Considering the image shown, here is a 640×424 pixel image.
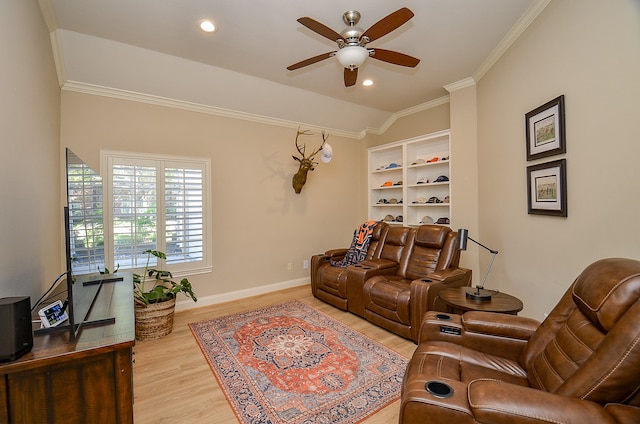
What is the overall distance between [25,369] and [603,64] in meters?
3.49

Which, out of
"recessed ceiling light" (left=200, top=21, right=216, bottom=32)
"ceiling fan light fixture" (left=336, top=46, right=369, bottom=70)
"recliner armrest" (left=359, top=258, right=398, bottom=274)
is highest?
"recessed ceiling light" (left=200, top=21, right=216, bottom=32)

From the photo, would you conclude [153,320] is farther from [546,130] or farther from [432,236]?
[546,130]

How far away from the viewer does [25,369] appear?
1.10 metres

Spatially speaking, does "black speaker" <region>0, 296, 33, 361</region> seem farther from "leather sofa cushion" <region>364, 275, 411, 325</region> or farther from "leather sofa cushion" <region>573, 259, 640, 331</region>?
"leather sofa cushion" <region>364, 275, 411, 325</region>

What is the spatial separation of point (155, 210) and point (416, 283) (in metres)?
3.24

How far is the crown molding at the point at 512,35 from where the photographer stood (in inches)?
96.0

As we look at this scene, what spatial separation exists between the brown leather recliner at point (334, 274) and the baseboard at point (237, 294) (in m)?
0.67

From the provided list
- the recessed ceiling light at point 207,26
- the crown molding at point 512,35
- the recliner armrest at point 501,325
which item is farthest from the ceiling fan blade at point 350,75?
the recliner armrest at point 501,325

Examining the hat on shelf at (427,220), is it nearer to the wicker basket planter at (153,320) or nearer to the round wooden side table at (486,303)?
the round wooden side table at (486,303)

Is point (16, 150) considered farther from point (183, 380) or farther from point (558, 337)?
point (558, 337)

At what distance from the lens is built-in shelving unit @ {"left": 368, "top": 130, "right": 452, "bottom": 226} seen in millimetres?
4453

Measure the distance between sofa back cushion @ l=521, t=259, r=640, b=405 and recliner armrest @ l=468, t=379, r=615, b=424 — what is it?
0.36 feet

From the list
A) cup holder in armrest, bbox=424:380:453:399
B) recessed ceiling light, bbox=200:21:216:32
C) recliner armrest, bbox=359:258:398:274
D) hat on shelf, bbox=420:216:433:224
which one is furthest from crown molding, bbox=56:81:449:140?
cup holder in armrest, bbox=424:380:453:399

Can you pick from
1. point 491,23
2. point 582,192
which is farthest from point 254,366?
point 491,23
